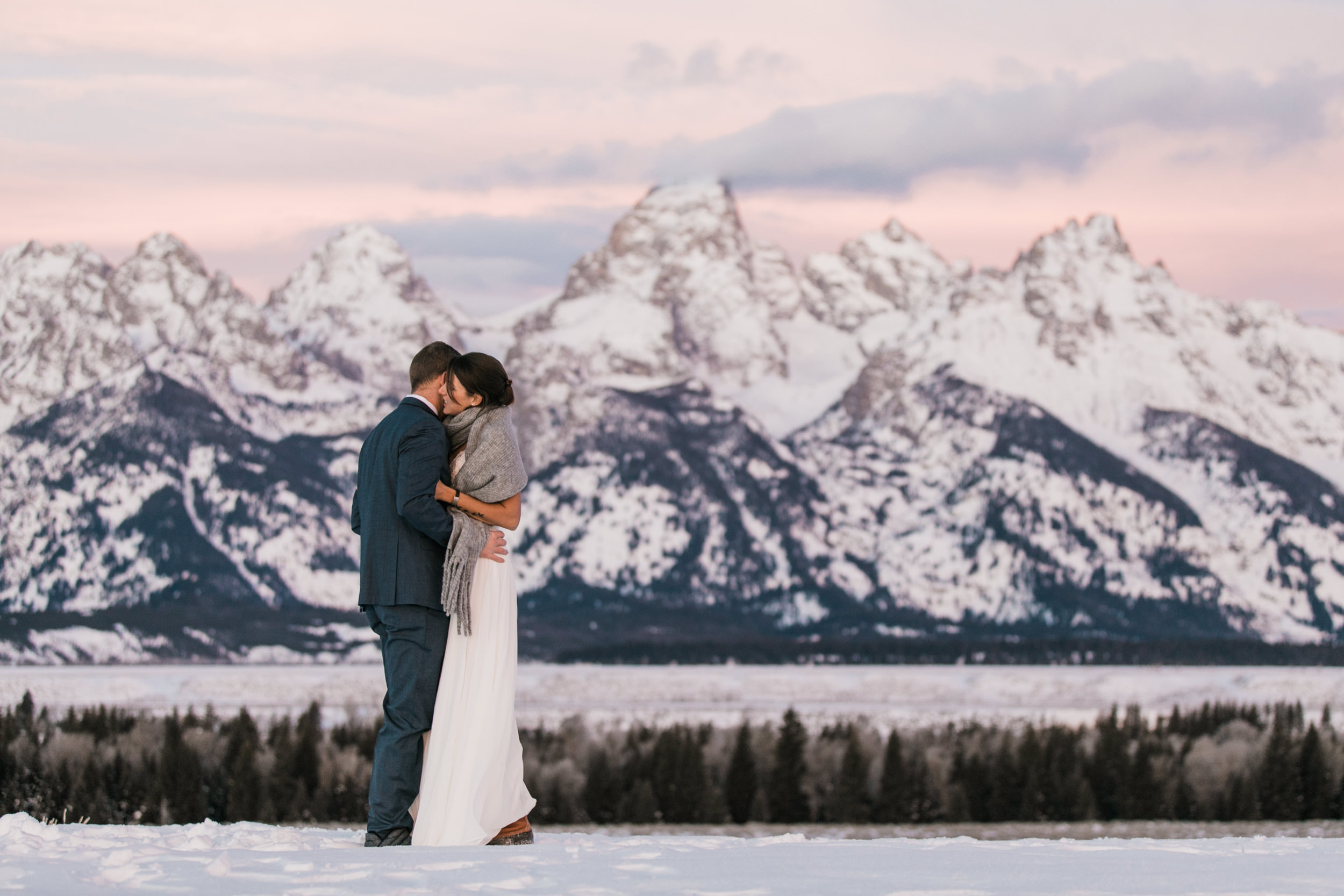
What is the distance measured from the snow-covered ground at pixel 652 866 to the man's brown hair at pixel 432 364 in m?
3.87

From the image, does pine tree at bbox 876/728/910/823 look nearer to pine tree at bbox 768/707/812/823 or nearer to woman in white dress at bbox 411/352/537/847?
pine tree at bbox 768/707/812/823

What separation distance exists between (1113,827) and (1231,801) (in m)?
38.7

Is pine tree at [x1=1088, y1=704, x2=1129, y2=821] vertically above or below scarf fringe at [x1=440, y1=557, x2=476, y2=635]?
below

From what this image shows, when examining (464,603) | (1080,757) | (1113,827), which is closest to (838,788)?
(1080,757)

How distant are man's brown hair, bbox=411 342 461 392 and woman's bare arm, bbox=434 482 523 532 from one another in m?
1.02

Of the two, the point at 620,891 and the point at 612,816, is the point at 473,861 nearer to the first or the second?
the point at 620,891

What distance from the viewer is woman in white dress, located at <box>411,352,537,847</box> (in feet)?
47.3

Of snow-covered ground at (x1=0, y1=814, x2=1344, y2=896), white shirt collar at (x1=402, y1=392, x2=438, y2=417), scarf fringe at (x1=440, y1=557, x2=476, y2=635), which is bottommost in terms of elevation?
snow-covered ground at (x1=0, y1=814, x2=1344, y2=896)

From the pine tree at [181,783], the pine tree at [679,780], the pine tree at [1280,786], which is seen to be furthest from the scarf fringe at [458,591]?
the pine tree at [679,780]

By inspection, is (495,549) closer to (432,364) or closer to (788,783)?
(432,364)

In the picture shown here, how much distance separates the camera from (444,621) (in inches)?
582

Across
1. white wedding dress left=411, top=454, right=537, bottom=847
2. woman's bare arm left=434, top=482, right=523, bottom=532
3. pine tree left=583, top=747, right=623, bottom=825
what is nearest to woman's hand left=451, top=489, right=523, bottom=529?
woman's bare arm left=434, top=482, right=523, bottom=532

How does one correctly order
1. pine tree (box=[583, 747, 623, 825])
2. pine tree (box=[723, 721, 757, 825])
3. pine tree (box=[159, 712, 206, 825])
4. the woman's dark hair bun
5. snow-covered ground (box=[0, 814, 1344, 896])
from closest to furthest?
1. snow-covered ground (box=[0, 814, 1344, 896])
2. the woman's dark hair bun
3. pine tree (box=[159, 712, 206, 825])
4. pine tree (box=[583, 747, 623, 825])
5. pine tree (box=[723, 721, 757, 825])

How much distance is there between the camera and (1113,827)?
4756 cm
